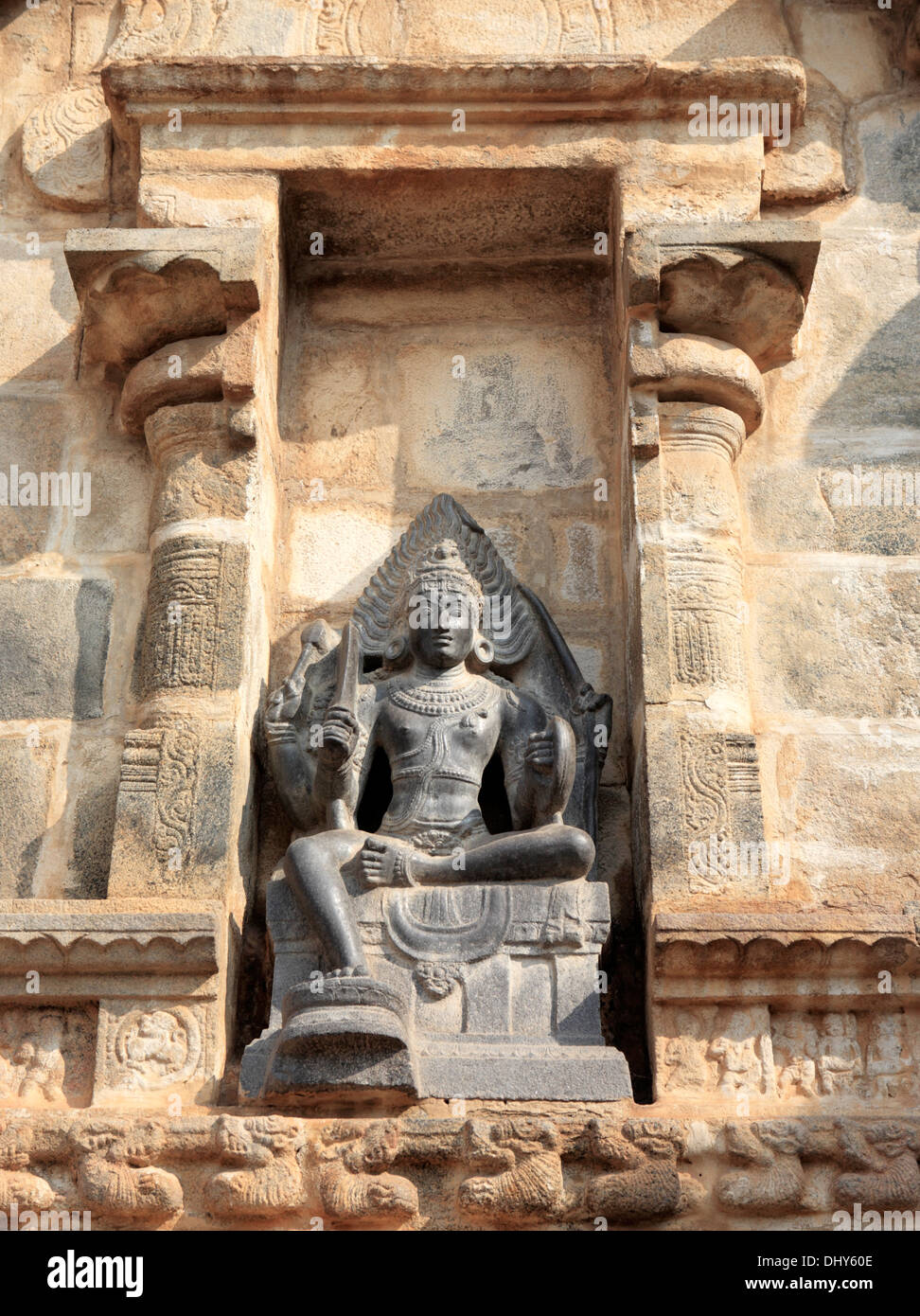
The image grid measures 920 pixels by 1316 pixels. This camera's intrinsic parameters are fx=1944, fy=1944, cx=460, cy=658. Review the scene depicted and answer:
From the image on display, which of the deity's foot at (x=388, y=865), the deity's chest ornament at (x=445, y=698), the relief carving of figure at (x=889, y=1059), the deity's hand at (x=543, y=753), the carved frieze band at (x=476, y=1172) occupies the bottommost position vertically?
the carved frieze band at (x=476, y=1172)

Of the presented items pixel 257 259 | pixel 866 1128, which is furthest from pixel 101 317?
pixel 866 1128

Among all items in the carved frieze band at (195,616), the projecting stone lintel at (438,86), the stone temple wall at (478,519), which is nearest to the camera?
the stone temple wall at (478,519)

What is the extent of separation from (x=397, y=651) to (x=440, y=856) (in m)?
0.78

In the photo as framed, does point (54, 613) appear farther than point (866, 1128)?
Yes

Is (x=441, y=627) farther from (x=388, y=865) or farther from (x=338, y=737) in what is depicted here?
(x=388, y=865)

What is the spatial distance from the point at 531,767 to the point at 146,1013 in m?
1.31

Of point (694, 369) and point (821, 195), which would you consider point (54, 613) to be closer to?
point (694, 369)

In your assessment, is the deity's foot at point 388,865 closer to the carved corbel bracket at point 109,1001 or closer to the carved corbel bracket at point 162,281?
the carved corbel bracket at point 109,1001

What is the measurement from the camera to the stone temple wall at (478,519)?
510 centimetres

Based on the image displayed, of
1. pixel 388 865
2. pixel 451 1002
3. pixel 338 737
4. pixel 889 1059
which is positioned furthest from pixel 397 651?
pixel 889 1059

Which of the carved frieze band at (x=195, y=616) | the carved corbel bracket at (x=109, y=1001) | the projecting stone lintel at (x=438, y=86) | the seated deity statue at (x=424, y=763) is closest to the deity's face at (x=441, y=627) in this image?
the seated deity statue at (x=424, y=763)

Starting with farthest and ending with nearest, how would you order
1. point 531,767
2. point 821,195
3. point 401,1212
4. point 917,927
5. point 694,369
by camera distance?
point 821,195
point 694,369
point 531,767
point 917,927
point 401,1212

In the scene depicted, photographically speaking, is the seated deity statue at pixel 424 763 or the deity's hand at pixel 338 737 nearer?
the seated deity statue at pixel 424 763

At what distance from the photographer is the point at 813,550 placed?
6336mm
